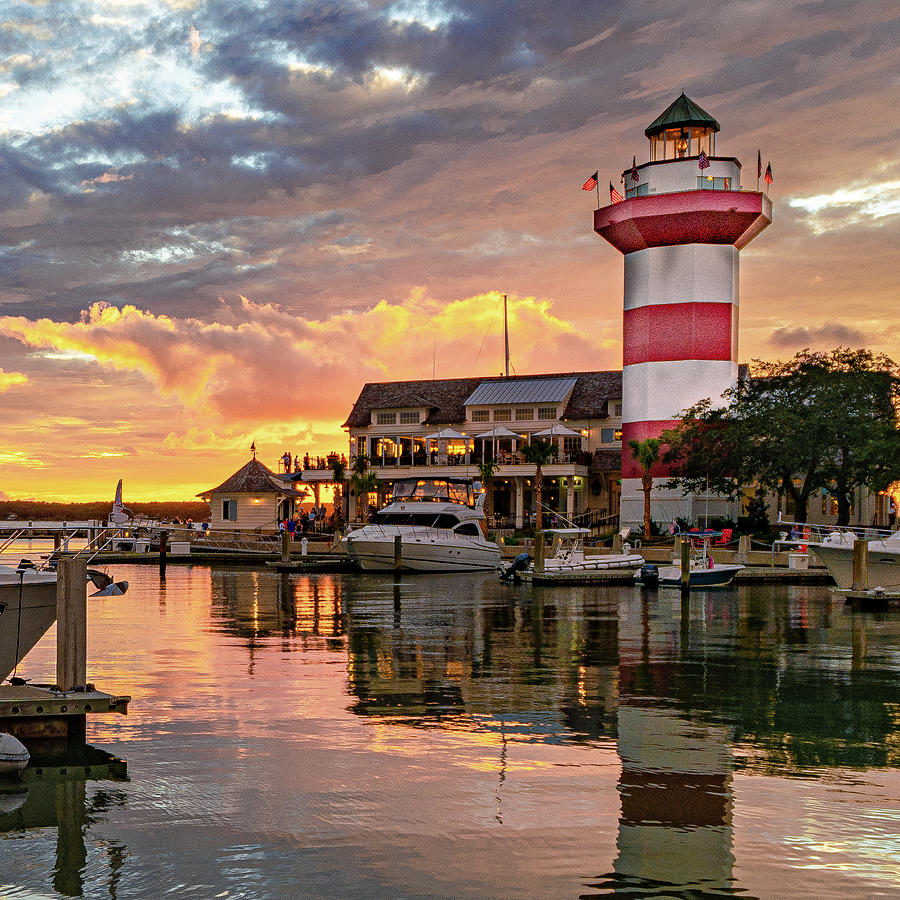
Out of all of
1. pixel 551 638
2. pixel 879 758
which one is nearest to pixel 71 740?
pixel 879 758

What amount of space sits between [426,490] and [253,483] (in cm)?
2091

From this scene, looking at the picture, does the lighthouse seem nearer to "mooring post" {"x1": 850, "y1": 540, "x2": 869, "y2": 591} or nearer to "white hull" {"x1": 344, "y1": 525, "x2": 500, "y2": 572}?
"white hull" {"x1": 344, "y1": 525, "x2": 500, "y2": 572}

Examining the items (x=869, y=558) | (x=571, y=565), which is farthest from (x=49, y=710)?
(x=571, y=565)

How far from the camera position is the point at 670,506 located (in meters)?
56.3

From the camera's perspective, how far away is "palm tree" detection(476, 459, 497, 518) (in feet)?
198

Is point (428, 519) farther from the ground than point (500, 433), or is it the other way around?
point (500, 433)

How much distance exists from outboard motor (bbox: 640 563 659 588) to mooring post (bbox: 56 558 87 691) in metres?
29.1

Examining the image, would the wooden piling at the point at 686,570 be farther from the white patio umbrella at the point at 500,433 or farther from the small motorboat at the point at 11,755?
the small motorboat at the point at 11,755

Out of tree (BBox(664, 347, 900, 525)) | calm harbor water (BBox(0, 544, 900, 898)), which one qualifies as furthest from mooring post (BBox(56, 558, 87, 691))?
tree (BBox(664, 347, 900, 525))

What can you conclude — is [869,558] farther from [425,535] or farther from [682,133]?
[682,133]

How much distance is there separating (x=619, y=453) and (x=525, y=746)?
5056 centimetres

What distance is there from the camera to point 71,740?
12211 mm

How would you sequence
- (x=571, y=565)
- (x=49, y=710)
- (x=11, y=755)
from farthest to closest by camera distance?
(x=571, y=565) → (x=49, y=710) → (x=11, y=755)

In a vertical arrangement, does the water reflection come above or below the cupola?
below
